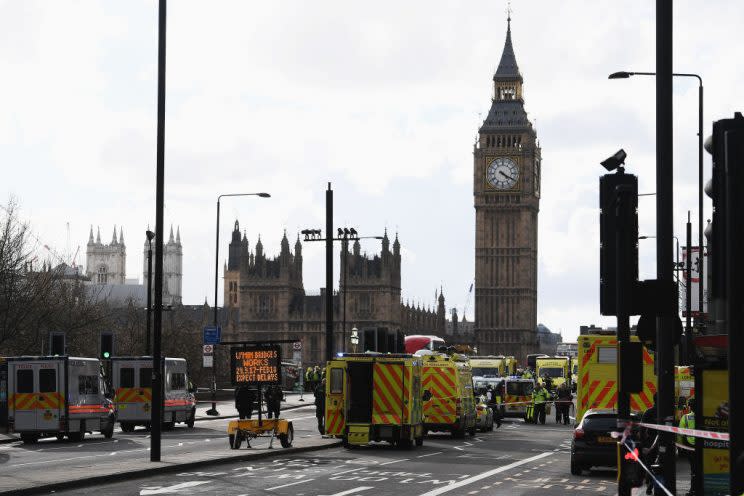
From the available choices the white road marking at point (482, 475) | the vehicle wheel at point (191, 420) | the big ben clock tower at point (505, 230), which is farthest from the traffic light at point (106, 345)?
the big ben clock tower at point (505, 230)

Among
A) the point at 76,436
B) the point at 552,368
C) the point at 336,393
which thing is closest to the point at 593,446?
the point at 336,393

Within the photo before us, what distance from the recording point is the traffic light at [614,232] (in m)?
14.0

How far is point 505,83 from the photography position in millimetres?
185625

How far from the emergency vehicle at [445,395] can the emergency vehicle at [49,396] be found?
911 cm

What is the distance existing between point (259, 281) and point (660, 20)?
15364 cm

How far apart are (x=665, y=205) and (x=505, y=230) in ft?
533

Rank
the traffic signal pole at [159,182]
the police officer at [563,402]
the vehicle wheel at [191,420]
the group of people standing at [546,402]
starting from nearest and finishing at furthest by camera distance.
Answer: the traffic signal pole at [159,182], the vehicle wheel at [191,420], the police officer at [563,402], the group of people standing at [546,402]

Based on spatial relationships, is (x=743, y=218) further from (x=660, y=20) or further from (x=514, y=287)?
(x=514, y=287)

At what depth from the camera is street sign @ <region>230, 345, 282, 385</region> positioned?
3309 cm

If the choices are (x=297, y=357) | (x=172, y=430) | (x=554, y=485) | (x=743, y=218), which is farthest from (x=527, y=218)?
(x=743, y=218)

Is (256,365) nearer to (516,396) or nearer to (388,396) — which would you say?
(388,396)

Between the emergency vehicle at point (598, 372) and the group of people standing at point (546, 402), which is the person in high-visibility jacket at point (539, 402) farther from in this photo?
the emergency vehicle at point (598, 372)

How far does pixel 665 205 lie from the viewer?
1488cm

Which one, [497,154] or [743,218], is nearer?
[743,218]
